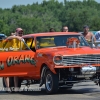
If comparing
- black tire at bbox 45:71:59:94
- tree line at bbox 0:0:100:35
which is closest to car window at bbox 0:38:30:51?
black tire at bbox 45:71:59:94

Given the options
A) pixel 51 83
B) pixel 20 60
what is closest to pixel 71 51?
pixel 51 83

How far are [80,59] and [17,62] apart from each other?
196cm

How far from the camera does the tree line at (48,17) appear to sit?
13343 centimetres

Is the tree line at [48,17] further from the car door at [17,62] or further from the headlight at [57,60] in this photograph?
the headlight at [57,60]

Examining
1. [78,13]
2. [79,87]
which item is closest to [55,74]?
[79,87]

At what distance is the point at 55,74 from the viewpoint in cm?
1350

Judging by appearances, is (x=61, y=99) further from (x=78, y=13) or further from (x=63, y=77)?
(x=78, y=13)

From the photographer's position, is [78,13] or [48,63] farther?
[78,13]

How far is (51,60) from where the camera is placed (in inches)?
525

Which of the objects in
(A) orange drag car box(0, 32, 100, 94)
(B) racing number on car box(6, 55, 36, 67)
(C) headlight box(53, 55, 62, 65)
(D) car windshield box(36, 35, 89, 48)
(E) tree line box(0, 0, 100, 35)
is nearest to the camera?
(C) headlight box(53, 55, 62, 65)

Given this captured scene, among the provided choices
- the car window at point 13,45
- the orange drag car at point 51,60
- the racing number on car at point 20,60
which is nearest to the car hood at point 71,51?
the orange drag car at point 51,60

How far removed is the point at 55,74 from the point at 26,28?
133 m

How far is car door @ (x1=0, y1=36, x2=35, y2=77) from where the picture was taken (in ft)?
46.7

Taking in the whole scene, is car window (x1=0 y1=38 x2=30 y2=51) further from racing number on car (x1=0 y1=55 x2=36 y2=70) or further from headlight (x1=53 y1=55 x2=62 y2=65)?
headlight (x1=53 y1=55 x2=62 y2=65)
